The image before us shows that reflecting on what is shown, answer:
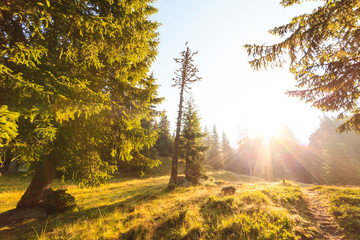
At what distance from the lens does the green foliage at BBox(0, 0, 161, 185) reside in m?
3.95

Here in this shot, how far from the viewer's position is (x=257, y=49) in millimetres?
6438

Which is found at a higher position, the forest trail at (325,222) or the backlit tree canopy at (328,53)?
the backlit tree canopy at (328,53)

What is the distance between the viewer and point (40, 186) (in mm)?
7586

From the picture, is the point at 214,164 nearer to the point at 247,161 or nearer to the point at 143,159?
the point at 247,161

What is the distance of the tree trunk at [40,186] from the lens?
7195mm

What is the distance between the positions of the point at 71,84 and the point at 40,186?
682 cm

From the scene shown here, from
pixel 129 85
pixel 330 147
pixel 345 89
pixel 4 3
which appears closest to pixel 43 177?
pixel 129 85

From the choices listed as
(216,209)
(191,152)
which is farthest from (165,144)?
(216,209)

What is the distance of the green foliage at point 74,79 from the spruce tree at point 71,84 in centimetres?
3

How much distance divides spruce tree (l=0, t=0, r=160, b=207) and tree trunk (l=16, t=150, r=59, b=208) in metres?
0.04

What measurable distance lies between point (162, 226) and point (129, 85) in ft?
22.9

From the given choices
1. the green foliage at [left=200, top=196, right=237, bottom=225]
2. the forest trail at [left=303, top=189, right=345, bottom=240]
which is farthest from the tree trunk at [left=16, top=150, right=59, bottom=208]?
the forest trail at [left=303, top=189, right=345, bottom=240]

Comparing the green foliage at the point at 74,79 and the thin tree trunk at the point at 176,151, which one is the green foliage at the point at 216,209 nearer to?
the green foliage at the point at 74,79

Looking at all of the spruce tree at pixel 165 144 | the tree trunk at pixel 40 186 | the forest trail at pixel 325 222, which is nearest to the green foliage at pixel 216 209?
the forest trail at pixel 325 222
